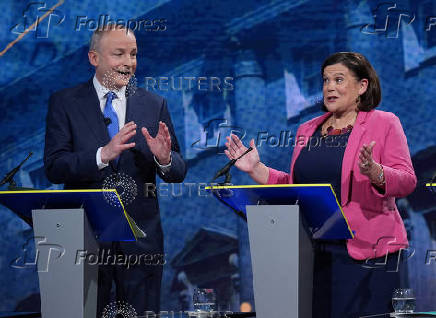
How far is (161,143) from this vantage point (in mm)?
3318

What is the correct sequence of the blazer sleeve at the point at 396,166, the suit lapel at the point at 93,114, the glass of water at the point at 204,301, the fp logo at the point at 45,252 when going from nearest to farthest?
the glass of water at the point at 204,301 → the fp logo at the point at 45,252 → the blazer sleeve at the point at 396,166 → the suit lapel at the point at 93,114

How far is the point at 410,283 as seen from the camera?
518cm

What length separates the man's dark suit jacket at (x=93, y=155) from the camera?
10.8ft

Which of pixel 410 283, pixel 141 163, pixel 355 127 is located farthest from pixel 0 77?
pixel 410 283

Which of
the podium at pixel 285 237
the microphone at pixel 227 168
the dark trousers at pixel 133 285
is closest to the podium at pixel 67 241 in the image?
the dark trousers at pixel 133 285

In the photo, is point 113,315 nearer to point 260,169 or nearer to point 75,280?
point 75,280

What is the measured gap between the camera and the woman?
2.93 meters

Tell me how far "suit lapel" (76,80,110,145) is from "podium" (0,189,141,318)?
0.69 metres

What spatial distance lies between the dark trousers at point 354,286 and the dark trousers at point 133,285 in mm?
827

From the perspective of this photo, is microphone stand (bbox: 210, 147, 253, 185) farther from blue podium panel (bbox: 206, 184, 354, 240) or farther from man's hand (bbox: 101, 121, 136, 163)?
man's hand (bbox: 101, 121, 136, 163)

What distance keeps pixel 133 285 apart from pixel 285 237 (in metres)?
1.01

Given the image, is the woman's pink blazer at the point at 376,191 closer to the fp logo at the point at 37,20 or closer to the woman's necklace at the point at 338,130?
the woman's necklace at the point at 338,130

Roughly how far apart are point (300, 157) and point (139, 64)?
233 centimetres

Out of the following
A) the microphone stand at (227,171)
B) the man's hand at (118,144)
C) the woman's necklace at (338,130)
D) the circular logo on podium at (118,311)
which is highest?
the woman's necklace at (338,130)
